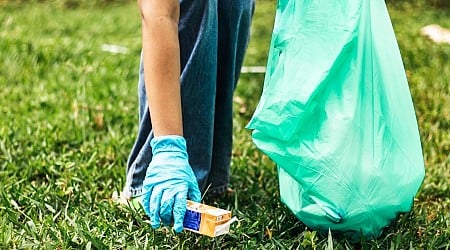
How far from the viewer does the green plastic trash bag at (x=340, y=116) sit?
182 centimetres

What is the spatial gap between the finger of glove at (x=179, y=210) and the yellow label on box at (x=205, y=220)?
2cm

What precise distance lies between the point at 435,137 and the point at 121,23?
7.75 feet

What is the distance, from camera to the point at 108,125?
290 centimetres

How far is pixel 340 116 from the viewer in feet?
5.96

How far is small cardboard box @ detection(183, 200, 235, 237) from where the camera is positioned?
1729mm

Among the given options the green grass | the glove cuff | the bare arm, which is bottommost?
the green grass

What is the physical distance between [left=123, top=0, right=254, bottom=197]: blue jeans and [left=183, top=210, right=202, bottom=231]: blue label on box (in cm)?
38

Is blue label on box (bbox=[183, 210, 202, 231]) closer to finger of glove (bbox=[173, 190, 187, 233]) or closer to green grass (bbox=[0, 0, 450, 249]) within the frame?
finger of glove (bbox=[173, 190, 187, 233])

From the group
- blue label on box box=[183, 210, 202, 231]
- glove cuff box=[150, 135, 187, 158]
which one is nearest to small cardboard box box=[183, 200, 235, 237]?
blue label on box box=[183, 210, 202, 231]

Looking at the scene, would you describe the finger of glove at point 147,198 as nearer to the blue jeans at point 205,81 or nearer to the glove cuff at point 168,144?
the glove cuff at point 168,144

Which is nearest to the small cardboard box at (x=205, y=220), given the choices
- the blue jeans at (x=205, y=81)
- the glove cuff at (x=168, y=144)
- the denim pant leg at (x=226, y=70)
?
the glove cuff at (x=168, y=144)

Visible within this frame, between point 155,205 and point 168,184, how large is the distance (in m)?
0.05

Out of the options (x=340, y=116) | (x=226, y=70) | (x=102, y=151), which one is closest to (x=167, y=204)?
(x=340, y=116)

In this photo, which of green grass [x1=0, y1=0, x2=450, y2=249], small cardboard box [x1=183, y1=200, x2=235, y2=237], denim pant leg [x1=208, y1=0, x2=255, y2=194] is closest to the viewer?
small cardboard box [x1=183, y1=200, x2=235, y2=237]
